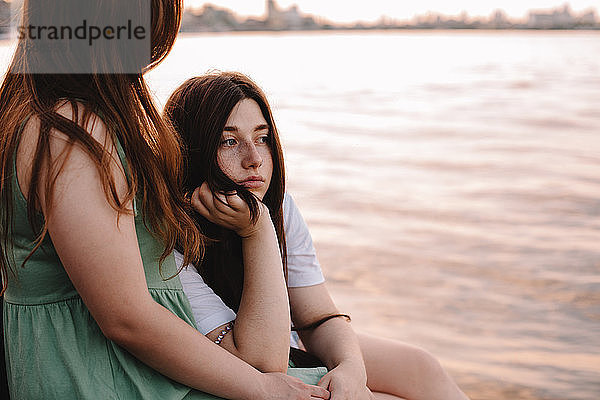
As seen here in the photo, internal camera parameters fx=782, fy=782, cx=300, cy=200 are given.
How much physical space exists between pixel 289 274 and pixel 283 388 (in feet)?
1.45

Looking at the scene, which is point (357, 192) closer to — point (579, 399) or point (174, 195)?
point (579, 399)

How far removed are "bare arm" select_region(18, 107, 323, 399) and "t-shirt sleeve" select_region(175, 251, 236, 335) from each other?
0.17 m

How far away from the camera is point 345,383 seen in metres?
1.52

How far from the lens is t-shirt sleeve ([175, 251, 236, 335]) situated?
4.87 ft

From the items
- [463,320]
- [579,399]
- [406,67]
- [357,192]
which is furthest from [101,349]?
[406,67]

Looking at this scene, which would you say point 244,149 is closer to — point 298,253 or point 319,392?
A: point 298,253

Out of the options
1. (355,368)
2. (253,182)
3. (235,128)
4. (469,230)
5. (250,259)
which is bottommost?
(469,230)

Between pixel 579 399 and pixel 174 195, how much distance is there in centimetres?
228

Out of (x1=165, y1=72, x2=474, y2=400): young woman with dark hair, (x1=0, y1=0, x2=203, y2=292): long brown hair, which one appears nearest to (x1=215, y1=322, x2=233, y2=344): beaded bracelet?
(x1=165, y1=72, x2=474, y2=400): young woman with dark hair

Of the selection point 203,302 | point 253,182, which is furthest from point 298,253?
point 203,302

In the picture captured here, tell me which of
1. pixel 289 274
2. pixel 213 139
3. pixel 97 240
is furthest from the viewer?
pixel 289 274

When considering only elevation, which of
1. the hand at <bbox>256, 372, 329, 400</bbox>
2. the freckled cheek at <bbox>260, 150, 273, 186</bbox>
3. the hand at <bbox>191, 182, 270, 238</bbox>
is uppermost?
the freckled cheek at <bbox>260, 150, 273, 186</bbox>

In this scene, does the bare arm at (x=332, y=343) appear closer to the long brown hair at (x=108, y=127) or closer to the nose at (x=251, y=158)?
the nose at (x=251, y=158)

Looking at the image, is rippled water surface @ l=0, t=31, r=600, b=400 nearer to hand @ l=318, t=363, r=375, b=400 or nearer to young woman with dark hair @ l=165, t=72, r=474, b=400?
young woman with dark hair @ l=165, t=72, r=474, b=400
